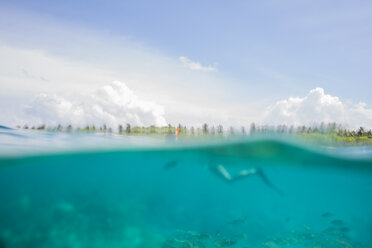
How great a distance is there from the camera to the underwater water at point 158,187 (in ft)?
37.9

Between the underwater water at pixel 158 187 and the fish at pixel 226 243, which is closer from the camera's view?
the fish at pixel 226 243

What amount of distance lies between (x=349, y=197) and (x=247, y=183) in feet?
41.0

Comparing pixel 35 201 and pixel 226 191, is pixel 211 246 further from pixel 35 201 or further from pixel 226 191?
pixel 35 201

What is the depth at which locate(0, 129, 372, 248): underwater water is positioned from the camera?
37.9ft

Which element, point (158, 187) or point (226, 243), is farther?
point (158, 187)

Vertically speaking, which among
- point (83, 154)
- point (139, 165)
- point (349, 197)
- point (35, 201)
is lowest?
point (349, 197)

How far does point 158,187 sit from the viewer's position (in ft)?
62.9

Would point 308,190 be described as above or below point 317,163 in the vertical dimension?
below

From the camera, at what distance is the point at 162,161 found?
15.8 metres

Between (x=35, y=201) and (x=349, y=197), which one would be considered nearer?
(x=35, y=201)

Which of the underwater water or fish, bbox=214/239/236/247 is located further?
the underwater water

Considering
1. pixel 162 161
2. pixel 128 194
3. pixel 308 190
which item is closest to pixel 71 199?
pixel 128 194

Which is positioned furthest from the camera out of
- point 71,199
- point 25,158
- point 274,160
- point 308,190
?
point 308,190

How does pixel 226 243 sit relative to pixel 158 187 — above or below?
below
